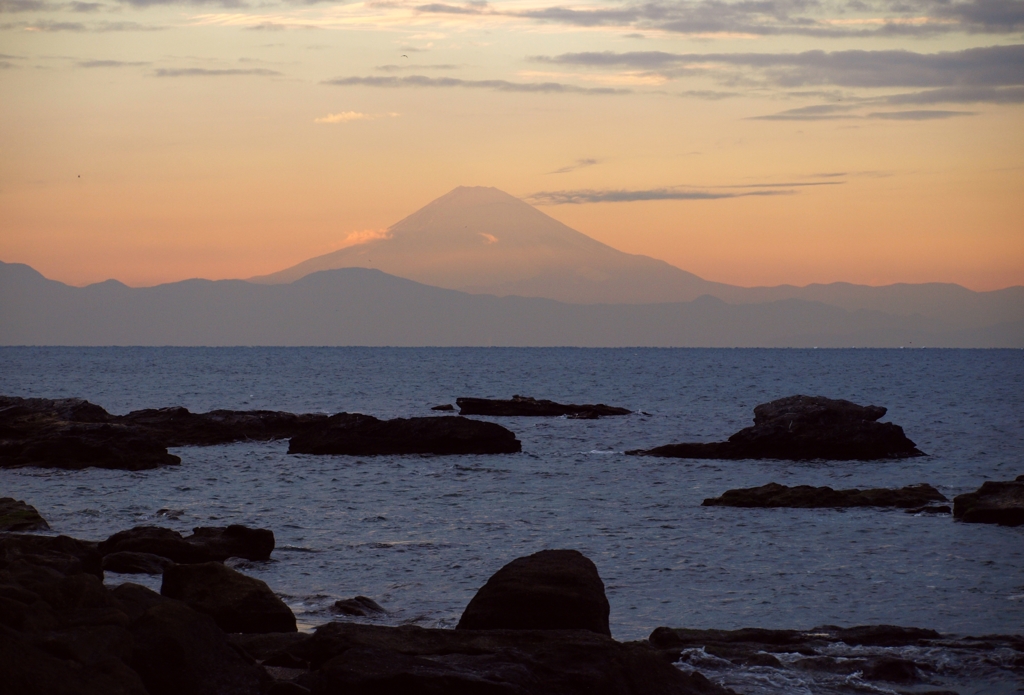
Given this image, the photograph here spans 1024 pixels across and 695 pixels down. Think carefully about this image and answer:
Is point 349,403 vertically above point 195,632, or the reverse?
point 195,632

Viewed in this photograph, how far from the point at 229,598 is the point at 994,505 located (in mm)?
17977

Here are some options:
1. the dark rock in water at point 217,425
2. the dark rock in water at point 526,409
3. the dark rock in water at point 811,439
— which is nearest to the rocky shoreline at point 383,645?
the dark rock in water at point 811,439

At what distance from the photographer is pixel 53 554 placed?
557 inches

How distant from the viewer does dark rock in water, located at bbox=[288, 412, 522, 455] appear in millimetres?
40625

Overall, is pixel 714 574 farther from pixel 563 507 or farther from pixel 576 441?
pixel 576 441

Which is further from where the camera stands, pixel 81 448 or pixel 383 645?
pixel 81 448

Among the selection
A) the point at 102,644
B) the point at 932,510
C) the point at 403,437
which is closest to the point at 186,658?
the point at 102,644

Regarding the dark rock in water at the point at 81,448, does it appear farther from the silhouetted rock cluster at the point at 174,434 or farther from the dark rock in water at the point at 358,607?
the dark rock in water at the point at 358,607

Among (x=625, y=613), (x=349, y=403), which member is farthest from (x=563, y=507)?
(x=349, y=403)

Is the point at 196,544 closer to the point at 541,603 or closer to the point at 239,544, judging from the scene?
the point at 239,544

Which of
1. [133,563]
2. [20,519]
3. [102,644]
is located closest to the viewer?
[102,644]

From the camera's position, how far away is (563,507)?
2733 centimetres

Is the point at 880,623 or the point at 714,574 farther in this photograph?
the point at 714,574

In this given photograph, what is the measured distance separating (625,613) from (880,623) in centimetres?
370
